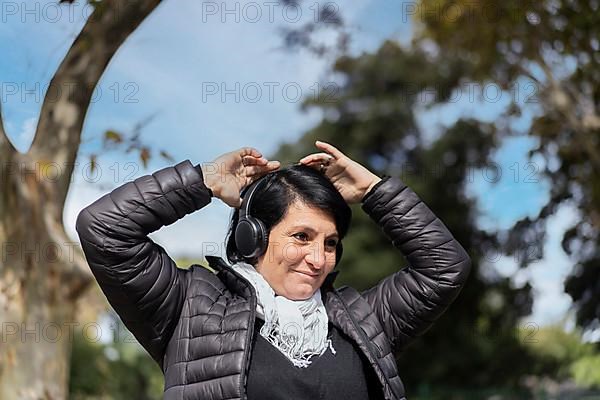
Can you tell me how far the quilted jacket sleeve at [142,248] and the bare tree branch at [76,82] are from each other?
8.71ft

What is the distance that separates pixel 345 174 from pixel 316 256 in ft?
1.28

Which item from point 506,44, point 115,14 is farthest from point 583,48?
point 115,14

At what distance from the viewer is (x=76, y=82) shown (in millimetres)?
4961

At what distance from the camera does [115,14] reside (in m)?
4.85

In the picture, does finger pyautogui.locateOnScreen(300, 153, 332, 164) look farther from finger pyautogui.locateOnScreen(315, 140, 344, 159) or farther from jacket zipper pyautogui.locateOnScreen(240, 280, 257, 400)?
jacket zipper pyautogui.locateOnScreen(240, 280, 257, 400)

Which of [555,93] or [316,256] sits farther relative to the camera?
[555,93]

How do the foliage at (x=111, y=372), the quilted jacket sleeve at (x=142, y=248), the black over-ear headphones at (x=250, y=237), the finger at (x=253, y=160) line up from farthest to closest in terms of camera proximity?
the foliage at (x=111, y=372) → the finger at (x=253, y=160) → the black over-ear headphones at (x=250, y=237) → the quilted jacket sleeve at (x=142, y=248)

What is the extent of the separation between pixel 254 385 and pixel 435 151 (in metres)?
15.7

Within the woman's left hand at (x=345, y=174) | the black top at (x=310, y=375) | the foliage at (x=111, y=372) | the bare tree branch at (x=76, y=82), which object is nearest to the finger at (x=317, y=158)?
the woman's left hand at (x=345, y=174)

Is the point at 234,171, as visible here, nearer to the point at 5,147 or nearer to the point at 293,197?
the point at 293,197

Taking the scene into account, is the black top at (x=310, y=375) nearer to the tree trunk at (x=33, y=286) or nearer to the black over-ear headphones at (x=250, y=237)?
the black over-ear headphones at (x=250, y=237)

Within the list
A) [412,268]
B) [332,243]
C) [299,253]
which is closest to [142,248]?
[299,253]

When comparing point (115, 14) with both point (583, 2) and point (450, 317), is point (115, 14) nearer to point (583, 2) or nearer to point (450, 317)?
point (583, 2)

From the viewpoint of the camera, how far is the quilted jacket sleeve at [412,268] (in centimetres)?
260
